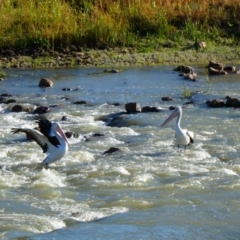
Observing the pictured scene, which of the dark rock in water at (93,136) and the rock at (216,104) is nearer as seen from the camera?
the dark rock in water at (93,136)

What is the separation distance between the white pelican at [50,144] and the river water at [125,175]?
0.13m

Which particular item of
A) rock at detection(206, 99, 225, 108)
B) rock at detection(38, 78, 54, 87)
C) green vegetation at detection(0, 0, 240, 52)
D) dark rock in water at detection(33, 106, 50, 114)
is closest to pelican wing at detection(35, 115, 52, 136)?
dark rock in water at detection(33, 106, 50, 114)

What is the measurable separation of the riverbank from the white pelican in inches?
347

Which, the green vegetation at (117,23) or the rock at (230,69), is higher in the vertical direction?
the green vegetation at (117,23)

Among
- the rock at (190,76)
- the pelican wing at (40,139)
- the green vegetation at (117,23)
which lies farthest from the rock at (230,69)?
the pelican wing at (40,139)

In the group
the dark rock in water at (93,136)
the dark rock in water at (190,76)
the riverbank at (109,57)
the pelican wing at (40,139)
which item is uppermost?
the pelican wing at (40,139)

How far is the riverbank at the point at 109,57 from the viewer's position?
19.9m

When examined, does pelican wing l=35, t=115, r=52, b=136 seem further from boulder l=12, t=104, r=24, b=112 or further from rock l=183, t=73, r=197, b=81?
rock l=183, t=73, r=197, b=81

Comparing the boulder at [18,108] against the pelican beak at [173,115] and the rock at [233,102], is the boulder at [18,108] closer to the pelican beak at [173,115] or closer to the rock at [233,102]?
the pelican beak at [173,115]

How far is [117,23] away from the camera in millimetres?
21469

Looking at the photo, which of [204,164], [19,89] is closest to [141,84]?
[19,89]

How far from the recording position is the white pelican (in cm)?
1062

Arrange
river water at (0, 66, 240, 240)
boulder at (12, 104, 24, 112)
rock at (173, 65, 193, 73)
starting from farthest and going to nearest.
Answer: rock at (173, 65, 193, 73)
boulder at (12, 104, 24, 112)
river water at (0, 66, 240, 240)

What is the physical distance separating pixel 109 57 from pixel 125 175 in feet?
34.4
